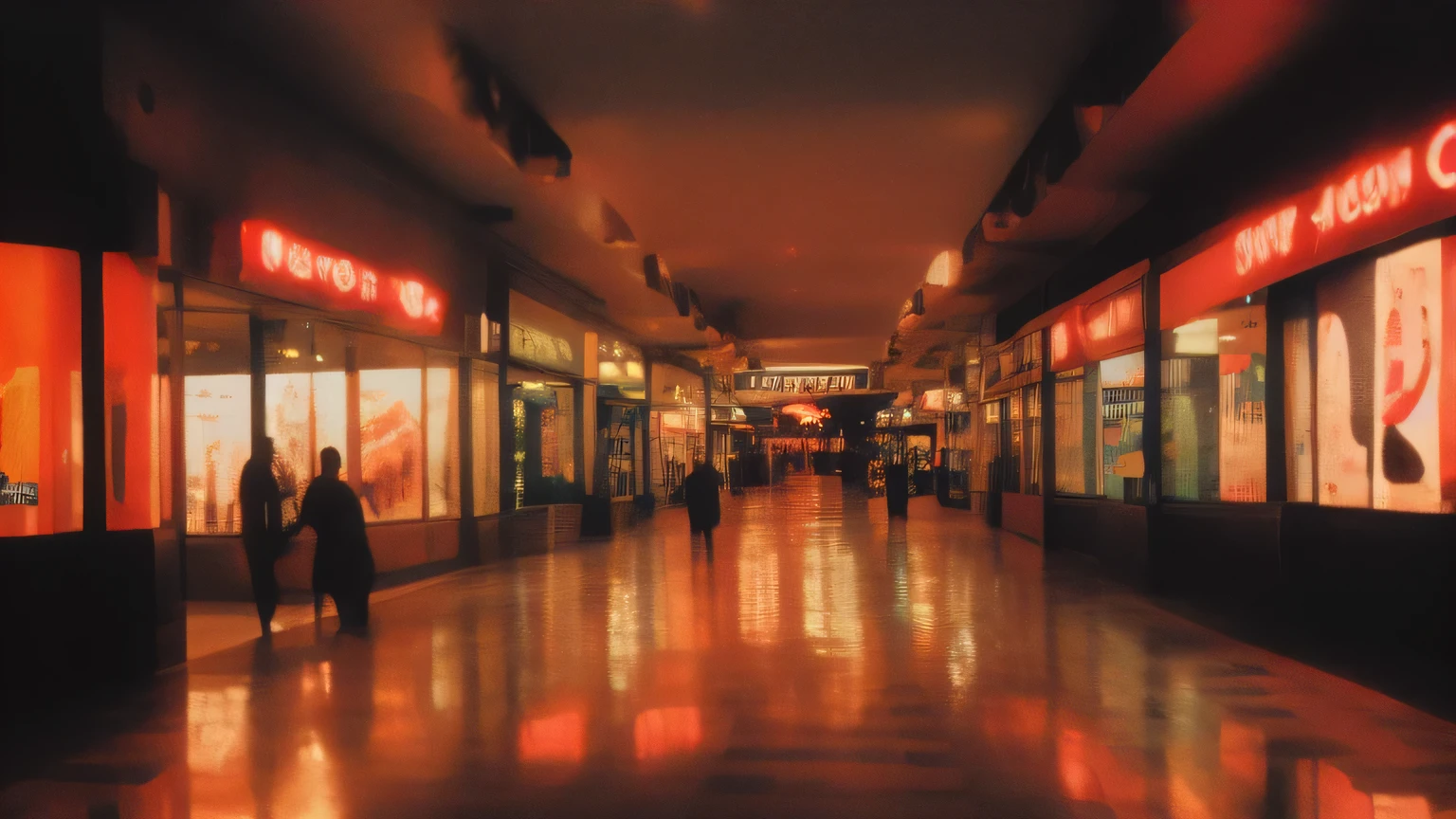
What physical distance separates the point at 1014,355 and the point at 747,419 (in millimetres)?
30679

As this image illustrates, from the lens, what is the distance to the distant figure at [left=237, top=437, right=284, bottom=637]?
8.09m

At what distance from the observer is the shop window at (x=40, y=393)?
644 centimetres

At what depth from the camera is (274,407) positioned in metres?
10.5

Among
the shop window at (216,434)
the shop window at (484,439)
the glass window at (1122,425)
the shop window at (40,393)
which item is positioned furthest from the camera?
the shop window at (484,439)

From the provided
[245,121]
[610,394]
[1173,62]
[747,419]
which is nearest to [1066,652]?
[1173,62]

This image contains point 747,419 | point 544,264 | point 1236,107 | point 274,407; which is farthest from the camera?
point 747,419

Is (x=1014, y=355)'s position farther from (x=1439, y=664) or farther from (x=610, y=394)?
(x=1439, y=664)

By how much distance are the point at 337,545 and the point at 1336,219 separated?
848cm

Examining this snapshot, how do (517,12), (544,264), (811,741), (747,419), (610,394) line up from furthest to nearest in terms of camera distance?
(747,419)
(610,394)
(544,264)
(517,12)
(811,741)

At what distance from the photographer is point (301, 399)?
10633mm

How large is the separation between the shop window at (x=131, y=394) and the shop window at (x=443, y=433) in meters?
5.10

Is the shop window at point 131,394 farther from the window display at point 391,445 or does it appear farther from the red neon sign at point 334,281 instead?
the window display at point 391,445

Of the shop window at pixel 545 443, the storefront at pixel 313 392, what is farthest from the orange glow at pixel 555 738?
the shop window at pixel 545 443

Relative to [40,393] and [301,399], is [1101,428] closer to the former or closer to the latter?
[301,399]
